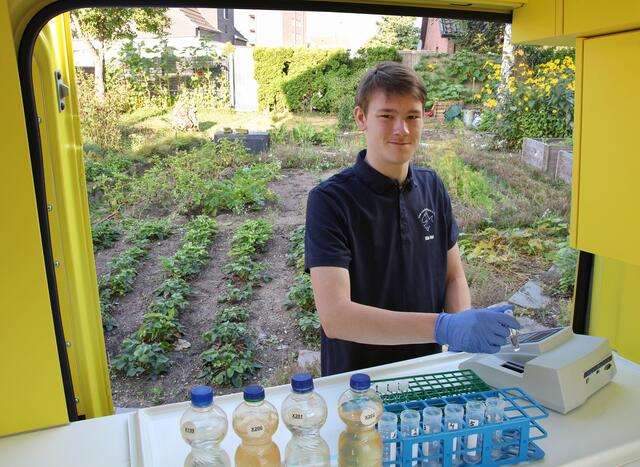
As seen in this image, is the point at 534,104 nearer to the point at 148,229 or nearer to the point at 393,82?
the point at 148,229

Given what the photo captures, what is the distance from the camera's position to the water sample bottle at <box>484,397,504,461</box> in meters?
1.29

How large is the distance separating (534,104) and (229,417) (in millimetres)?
5262

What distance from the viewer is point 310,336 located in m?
4.60

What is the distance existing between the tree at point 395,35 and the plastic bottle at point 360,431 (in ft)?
20.9

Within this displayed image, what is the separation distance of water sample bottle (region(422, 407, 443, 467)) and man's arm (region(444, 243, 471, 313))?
783 mm

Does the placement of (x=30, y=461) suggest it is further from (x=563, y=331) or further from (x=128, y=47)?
(x=128, y=47)

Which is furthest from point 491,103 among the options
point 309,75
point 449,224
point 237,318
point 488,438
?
point 488,438

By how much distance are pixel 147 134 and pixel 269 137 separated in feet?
4.08

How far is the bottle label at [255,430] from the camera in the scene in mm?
1081

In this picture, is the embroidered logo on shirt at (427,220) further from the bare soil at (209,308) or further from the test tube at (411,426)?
the bare soil at (209,308)

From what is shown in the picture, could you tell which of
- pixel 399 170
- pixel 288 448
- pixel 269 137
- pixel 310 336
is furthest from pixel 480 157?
pixel 288 448

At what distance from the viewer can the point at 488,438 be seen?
1.25 metres

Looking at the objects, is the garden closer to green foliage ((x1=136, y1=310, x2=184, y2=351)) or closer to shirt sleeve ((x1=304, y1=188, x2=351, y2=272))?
green foliage ((x1=136, y1=310, x2=184, y2=351))

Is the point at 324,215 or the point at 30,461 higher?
the point at 324,215
